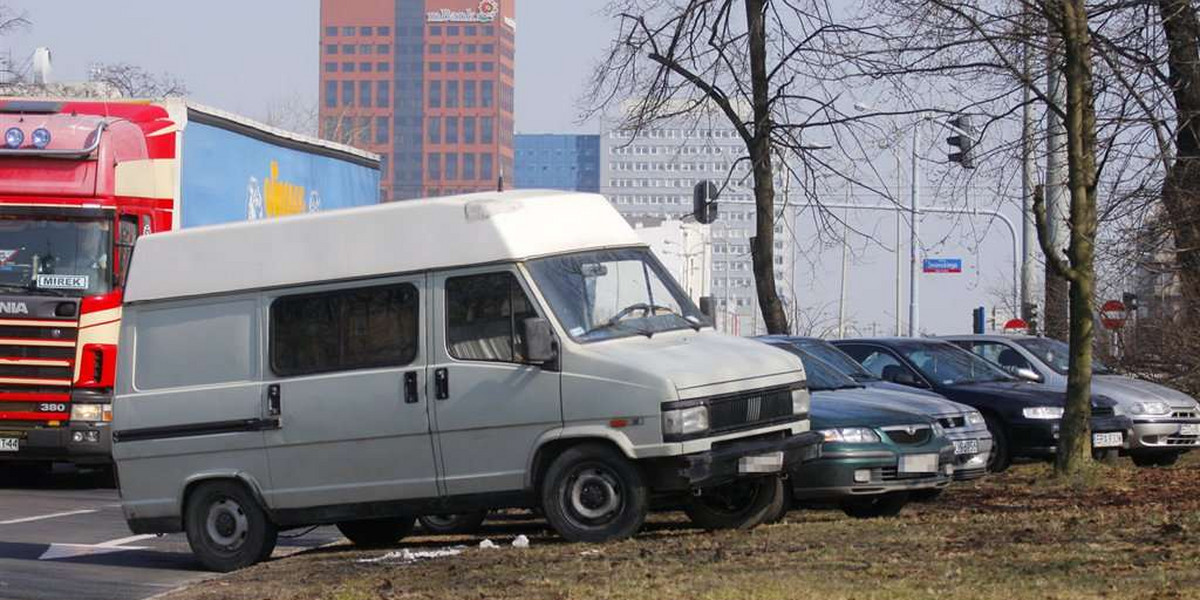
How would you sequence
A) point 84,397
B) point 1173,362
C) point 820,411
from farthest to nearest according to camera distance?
1. point 1173,362
2. point 84,397
3. point 820,411

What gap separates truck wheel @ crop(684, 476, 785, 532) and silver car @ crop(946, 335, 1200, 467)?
27.2 feet

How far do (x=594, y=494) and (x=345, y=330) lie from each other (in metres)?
2.20

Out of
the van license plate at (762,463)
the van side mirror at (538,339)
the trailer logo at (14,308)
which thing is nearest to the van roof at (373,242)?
the van side mirror at (538,339)

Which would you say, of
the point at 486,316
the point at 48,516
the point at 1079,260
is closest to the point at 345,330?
the point at 486,316

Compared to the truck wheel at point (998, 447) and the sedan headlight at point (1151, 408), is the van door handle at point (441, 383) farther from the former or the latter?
the sedan headlight at point (1151, 408)

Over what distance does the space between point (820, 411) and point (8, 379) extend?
967 centimetres

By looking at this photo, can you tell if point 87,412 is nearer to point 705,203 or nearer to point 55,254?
point 55,254

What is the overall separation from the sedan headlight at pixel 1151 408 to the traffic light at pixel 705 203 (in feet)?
19.8

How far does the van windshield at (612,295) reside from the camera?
12250 millimetres

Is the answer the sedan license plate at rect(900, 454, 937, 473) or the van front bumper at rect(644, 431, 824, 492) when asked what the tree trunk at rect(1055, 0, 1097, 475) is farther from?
the van front bumper at rect(644, 431, 824, 492)

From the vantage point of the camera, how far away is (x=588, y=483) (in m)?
12.0

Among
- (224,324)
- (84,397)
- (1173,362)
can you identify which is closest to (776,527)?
(224,324)

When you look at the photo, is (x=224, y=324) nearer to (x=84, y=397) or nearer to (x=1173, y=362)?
(x=84, y=397)

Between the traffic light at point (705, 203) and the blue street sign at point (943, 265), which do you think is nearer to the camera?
the traffic light at point (705, 203)
